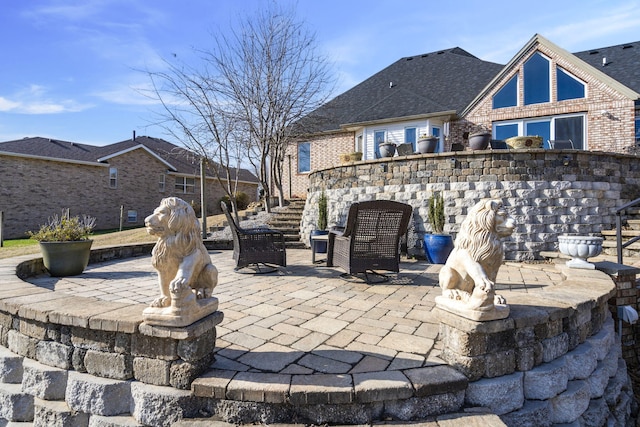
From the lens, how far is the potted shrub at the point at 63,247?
14.5 feet

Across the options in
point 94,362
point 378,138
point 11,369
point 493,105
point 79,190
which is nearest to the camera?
point 94,362

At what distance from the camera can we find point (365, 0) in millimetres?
6344

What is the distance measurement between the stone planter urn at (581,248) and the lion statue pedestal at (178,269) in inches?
164

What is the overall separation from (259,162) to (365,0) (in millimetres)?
6028

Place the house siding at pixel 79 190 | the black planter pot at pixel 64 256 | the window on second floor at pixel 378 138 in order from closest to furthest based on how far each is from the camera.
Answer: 1. the black planter pot at pixel 64 256
2. the window on second floor at pixel 378 138
3. the house siding at pixel 79 190

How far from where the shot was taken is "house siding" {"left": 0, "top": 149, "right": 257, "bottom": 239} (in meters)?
14.3

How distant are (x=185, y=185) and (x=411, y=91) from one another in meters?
15.3

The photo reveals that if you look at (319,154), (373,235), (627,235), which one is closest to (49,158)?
(319,154)

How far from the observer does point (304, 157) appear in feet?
49.8

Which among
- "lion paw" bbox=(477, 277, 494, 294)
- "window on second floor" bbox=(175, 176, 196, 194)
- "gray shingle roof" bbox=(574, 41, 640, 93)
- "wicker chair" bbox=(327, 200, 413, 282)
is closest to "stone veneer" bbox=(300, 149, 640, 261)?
"wicker chair" bbox=(327, 200, 413, 282)

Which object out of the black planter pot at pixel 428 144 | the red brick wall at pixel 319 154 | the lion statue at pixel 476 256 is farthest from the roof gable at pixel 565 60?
the lion statue at pixel 476 256

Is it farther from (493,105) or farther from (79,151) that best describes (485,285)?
(79,151)

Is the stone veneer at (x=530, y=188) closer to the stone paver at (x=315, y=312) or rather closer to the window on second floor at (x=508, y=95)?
the stone paver at (x=315, y=312)

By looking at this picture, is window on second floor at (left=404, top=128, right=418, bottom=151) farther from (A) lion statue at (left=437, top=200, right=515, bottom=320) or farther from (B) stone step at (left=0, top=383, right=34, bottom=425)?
(B) stone step at (left=0, top=383, right=34, bottom=425)
